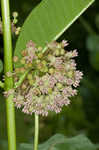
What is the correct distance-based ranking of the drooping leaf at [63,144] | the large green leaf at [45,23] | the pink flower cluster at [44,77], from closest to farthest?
the pink flower cluster at [44,77]
the large green leaf at [45,23]
the drooping leaf at [63,144]

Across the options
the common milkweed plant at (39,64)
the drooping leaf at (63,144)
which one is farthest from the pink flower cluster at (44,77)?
the drooping leaf at (63,144)

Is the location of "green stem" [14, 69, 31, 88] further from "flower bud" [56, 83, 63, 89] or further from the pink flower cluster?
"flower bud" [56, 83, 63, 89]

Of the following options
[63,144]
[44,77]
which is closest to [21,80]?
[44,77]

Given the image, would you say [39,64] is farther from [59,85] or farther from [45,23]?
[45,23]

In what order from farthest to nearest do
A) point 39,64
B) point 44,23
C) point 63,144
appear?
point 63,144 → point 44,23 → point 39,64

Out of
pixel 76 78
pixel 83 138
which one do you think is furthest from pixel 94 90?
pixel 76 78

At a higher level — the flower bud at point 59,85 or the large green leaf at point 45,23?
the large green leaf at point 45,23

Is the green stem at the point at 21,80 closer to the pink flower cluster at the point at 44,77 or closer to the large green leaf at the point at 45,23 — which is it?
the pink flower cluster at the point at 44,77
